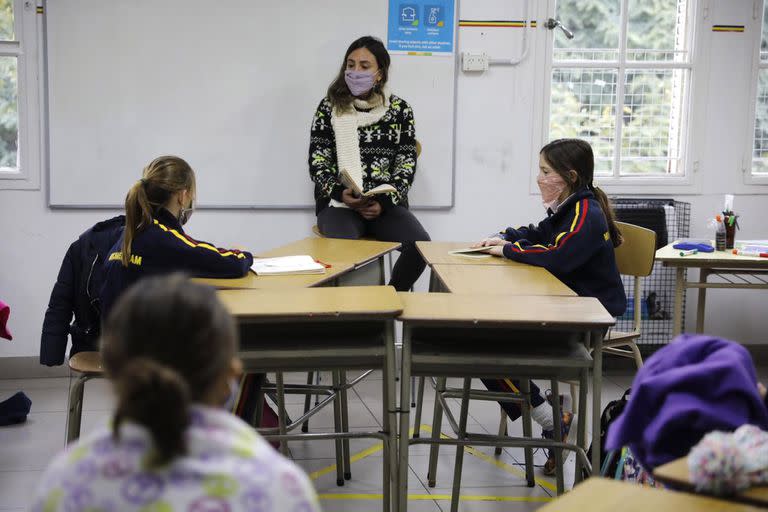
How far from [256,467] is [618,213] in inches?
154

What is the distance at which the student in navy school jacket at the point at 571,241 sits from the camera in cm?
298

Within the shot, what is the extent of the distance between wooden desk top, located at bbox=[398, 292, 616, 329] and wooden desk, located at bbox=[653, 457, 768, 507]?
844 mm

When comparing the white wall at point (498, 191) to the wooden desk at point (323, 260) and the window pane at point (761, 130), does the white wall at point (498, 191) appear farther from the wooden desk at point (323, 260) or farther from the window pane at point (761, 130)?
the wooden desk at point (323, 260)

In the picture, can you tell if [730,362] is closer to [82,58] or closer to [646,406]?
[646,406]

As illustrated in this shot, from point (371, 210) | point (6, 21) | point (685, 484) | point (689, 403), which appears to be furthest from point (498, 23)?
point (685, 484)

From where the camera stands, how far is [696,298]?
16.1 ft

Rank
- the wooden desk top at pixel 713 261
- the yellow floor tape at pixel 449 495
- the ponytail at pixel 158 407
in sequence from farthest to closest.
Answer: the wooden desk top at pixel 713 261
the yellow floor tape at pixel 449 495
the ponytail at pixel 158 407

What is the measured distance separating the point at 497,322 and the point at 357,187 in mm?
1976

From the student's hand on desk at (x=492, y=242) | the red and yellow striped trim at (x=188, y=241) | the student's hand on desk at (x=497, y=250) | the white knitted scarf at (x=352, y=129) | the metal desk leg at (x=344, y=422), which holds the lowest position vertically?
the metal desk leg at (x=344, y=422)

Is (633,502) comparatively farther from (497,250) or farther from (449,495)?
(497,250)

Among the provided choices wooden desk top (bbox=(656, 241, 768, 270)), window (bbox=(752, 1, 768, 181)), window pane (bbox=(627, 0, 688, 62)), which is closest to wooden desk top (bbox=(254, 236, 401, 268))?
wooden desk top (bbox=(656, 241, 768, 270))

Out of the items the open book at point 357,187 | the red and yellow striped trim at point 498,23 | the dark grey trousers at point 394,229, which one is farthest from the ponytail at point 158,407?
the red and yellow striped trim at point 498,23

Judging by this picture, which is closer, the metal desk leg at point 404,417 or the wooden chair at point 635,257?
the metal desk leg at point 404,417

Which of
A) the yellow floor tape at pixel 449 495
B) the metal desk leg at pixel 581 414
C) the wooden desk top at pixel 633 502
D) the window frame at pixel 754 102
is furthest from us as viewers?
the window frame at pixel 754 102
